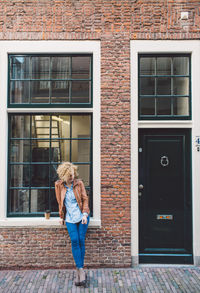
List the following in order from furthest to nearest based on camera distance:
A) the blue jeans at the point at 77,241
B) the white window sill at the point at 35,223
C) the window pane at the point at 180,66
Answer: the window pane at the point at 180,66, the white window sill at the point at 35,223, the blue jeans at the point at 77,241

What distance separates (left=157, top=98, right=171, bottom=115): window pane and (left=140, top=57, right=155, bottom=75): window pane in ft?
1.96

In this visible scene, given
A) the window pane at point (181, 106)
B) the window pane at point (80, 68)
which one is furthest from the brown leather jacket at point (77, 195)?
the window pane at point (181, 106)

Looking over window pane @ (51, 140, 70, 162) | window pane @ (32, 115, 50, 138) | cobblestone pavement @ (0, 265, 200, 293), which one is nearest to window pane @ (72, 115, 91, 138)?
window pane @ (51, 140, 70, 162)

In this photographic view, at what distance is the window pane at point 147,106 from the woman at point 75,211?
190 cm

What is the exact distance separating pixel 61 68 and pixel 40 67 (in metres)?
0.43

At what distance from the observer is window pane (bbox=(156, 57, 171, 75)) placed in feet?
16.4

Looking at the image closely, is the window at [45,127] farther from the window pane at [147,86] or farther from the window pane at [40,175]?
the window pane at [147,86]

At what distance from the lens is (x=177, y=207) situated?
491 cm

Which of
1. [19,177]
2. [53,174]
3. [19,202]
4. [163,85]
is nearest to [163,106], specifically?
[163,85]

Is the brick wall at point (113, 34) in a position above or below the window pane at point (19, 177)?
above

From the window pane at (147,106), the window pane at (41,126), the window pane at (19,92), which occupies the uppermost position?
the window pane at (19,92)

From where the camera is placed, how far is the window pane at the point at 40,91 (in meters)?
4.95

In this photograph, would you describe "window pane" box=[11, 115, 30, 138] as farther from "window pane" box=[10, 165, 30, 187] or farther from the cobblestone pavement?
the cobblestone pavement

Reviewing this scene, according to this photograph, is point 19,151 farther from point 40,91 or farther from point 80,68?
point 80,68
